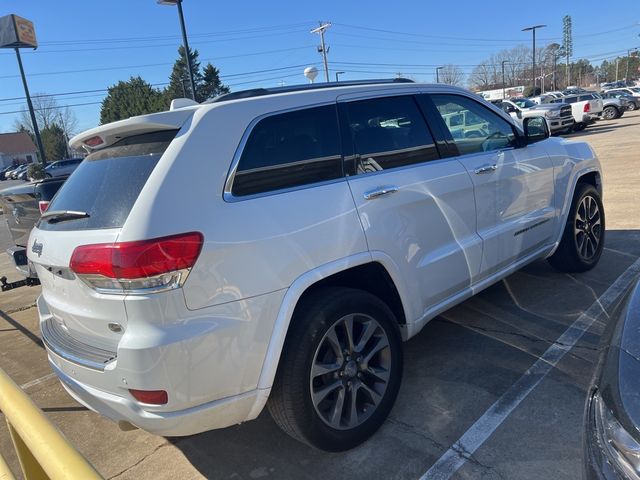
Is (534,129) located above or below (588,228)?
above

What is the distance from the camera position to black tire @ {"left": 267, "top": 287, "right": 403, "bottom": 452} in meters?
2.44

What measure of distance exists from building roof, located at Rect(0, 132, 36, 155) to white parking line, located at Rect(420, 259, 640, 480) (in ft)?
335

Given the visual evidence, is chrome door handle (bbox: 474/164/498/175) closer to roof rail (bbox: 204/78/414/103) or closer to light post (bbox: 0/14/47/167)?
roof rail (bbox: 204/78/414/103)

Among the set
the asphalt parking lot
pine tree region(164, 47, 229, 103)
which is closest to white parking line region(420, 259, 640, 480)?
the asphalt parking lot

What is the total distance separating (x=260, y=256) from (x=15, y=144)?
104317mm

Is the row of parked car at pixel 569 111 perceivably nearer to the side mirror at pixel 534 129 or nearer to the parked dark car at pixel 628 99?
the parked dark car at pixel 628 99

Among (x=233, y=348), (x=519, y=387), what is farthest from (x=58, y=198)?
(x=519, y=387)

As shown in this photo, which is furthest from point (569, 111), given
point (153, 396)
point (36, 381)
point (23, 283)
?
point (153, 396)

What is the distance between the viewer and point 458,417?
2902 mm

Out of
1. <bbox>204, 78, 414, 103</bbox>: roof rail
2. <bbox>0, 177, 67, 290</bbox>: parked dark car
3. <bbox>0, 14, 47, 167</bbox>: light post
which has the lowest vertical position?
<bbox>0, 177, 67, 290</bbox>: parked dark car

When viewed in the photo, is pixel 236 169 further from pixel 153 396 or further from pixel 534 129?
pixel 534 129

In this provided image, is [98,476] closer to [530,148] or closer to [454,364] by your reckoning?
[454,364]

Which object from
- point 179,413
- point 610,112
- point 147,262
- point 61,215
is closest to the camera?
point 147,262

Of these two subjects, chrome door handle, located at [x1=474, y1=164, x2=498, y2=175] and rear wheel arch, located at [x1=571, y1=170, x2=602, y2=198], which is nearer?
chrome door handle, located at [x1=474, y1=164, x2=498, y2=175]
